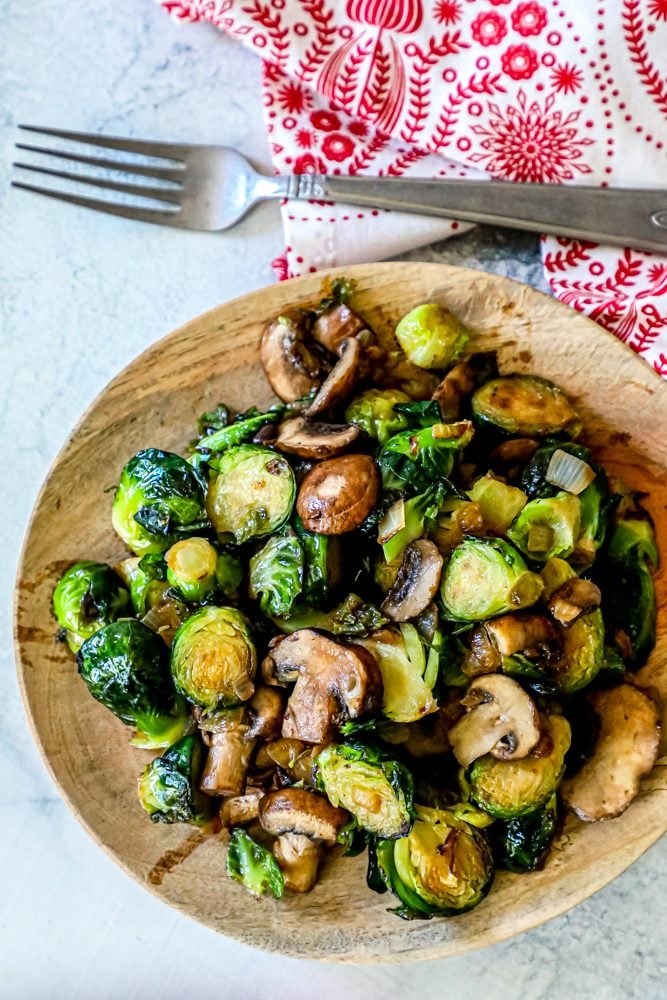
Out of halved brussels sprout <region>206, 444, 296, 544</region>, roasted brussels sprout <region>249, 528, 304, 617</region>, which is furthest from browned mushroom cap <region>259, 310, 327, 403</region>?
roasted brussels sprout <region>249, 528, 304, 617</region>

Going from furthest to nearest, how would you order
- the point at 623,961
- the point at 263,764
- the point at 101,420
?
the point at 623,961, the point at 101,420, the point at 263,764

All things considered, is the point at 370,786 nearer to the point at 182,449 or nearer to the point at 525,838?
the point at 525,838

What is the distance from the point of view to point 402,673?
8.01 feet

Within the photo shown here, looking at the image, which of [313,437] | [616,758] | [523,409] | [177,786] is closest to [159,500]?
[313,437]

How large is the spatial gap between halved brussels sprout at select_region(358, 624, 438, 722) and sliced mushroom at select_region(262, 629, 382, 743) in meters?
0.05

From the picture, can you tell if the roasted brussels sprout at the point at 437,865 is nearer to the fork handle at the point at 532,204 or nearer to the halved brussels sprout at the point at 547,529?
the halved brussels sprout at the point at 547,529

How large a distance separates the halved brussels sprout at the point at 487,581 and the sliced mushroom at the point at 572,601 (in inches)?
2.4

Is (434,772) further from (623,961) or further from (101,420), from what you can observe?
(101,420)

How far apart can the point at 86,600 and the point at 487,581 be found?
1.21 metres

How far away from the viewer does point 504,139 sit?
2.96 meters

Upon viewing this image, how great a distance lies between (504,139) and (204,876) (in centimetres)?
258

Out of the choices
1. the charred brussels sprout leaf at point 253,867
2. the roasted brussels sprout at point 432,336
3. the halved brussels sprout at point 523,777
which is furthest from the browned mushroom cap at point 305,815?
the roasted brussels sprout at point 432,336

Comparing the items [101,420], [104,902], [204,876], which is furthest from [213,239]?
[104,902]

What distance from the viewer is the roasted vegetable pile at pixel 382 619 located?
8.00ft
